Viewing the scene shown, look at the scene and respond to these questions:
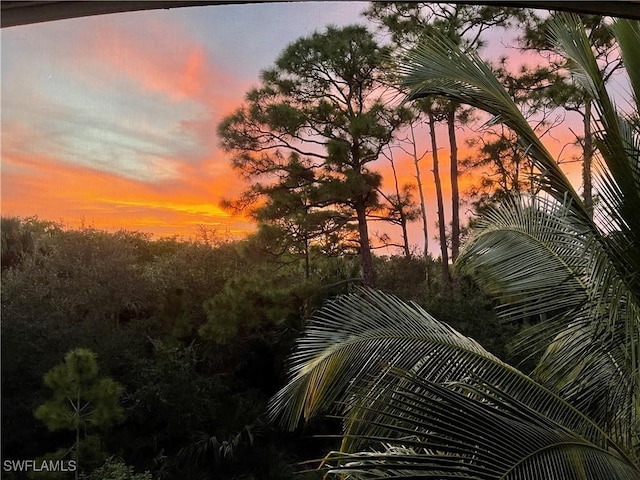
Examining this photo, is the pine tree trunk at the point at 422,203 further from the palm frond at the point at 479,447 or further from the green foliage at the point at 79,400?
the green foliage at the point at 79,400

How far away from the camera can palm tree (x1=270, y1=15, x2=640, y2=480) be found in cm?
94

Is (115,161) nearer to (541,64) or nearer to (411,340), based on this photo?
(411,340)

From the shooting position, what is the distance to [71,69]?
1.70 meters

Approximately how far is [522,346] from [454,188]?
0.62 meters

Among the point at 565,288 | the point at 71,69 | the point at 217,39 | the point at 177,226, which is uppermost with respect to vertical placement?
the point at 217,39

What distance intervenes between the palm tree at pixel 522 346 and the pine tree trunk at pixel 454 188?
103mm

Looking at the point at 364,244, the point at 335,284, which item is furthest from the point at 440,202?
the point at 335,284

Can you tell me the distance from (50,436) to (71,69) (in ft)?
3.84

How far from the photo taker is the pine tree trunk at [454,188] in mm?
1999

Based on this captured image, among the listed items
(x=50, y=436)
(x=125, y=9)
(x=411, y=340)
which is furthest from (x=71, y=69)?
(x=411, y=340)

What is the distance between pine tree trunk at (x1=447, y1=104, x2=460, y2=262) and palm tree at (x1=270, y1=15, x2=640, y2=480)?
0.10 m

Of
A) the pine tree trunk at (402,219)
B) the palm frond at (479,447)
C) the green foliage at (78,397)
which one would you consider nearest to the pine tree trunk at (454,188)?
the pine tree trunk at (402,219)

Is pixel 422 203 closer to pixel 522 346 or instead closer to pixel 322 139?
pixel 322 139

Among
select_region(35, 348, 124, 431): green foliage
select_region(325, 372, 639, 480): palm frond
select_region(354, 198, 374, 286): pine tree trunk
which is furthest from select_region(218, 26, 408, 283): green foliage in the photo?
select_region(325, 372, 639, 480): palm frond
